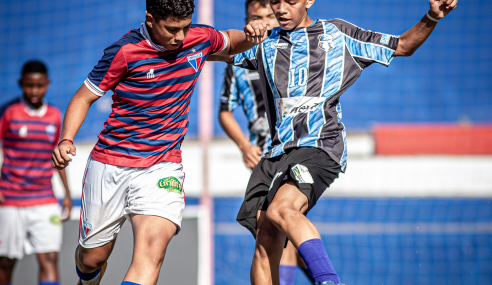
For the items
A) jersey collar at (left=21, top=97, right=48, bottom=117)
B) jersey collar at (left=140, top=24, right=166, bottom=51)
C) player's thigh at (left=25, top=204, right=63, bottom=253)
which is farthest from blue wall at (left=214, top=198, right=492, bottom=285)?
jersey collar at (left=140, top=24, right=166, bottom=51)

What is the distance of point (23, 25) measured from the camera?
49.5 ft

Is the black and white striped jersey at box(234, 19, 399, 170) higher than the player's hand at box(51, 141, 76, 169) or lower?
higher

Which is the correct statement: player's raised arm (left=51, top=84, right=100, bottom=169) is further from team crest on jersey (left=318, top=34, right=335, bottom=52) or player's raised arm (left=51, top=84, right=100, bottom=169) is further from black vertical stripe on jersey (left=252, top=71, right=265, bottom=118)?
black vertical stripe on jersey (left=252, top=71, right=265, bottom=118)

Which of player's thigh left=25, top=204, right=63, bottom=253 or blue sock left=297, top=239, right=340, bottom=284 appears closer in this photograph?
blue sock left=297, top=239, right=340, bottom=284

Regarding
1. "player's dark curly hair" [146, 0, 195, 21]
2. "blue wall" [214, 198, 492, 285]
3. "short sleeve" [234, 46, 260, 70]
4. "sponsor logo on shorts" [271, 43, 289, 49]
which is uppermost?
"player's dark curly hair" [146, 0, 195, 21]

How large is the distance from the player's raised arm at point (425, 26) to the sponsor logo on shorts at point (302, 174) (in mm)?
916

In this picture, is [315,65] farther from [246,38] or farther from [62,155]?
[62,155]

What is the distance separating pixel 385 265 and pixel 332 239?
4.02 feet

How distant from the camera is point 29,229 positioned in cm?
503

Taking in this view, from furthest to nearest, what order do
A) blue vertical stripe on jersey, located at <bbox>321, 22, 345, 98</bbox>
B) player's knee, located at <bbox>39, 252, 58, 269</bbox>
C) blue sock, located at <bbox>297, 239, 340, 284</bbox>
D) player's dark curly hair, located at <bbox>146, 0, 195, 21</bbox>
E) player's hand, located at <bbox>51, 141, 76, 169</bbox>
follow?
player's knee, located at <bbox>39, 252, 58, 269</bbox>
blue vertical stripe on jersey, located at <bbox>321, 22, 345, 98</bbox>
player's dark curly hair, located at <bbox>146, 0, 195, 21</bbox>
player's hand, located at <bbox>51, 141, 76, 169</bbox>
blue sock, located at <bbox>297, 239, 340, 284</bbox>

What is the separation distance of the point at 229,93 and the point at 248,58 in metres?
1.10

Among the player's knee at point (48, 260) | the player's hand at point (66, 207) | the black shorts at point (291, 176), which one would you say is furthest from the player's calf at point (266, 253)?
the player's knee at point (48, 260)

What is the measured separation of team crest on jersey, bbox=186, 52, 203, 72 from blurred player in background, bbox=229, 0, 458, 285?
37 centimetres

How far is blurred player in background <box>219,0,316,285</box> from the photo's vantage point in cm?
384
